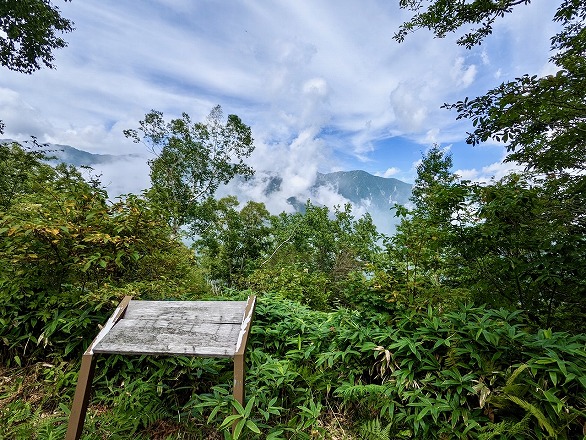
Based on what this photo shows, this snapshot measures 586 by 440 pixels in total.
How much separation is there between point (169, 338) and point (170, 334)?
1.3 inches

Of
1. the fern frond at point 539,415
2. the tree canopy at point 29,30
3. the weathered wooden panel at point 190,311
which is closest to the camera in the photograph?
the fern frond at point 539,415

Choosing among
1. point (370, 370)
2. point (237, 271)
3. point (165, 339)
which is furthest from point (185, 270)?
point (237, 271)

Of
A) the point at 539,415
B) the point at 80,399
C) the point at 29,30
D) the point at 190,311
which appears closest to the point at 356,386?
the point at 539,415

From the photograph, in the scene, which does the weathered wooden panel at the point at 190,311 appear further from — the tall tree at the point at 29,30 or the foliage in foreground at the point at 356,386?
the tall tree at the point at 29,30

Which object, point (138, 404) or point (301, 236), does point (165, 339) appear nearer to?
point (138, 404)

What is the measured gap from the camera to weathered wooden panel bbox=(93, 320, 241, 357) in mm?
1768

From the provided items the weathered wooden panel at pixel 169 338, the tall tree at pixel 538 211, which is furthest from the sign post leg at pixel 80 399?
the tall tree at pixel 538 211

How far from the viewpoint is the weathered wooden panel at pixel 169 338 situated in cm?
177

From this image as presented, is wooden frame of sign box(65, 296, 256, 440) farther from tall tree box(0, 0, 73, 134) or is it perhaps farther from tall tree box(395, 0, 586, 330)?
tall tree box(0, 0, 73, 134)

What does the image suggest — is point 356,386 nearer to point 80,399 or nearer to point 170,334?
point 170,334

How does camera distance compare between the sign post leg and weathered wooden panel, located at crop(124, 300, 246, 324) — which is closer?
the sign post leg

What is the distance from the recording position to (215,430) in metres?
2.14

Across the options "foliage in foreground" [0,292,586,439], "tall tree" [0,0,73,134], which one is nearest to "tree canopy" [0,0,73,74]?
"tall tree" [0,0,73,134]

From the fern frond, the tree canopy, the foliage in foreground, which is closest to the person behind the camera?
the fern frond
